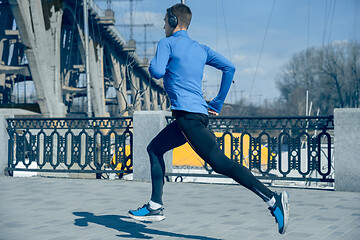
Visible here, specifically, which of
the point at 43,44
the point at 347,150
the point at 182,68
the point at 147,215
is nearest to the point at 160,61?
the point at 182,68

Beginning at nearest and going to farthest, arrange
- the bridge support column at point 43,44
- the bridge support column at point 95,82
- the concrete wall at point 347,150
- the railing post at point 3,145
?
the concrete wall at point 347,150, the railing post at point 3,145, the bridge support column at point 43,44, the bridge support column at point 95,82

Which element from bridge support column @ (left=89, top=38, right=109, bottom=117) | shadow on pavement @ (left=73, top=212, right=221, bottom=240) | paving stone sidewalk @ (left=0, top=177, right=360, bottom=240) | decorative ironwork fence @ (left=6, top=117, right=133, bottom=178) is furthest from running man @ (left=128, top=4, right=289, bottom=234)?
bridge support column @ (left=89, top=38, right=109, bottom=117)

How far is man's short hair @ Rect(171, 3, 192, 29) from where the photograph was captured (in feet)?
13.0

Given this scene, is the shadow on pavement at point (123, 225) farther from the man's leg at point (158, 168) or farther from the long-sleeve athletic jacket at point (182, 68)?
the long-sleeve athletic jacket at point (182, 68)

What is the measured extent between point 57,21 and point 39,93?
6.37 meters

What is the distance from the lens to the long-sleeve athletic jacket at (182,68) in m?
3.83

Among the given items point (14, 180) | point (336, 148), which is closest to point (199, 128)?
point (336, 148)

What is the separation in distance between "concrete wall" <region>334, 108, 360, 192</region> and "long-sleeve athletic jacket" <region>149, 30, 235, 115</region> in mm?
3968

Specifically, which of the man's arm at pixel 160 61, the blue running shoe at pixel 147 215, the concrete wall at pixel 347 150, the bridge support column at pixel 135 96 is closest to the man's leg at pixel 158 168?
the blue running shoe at pixel 147 215

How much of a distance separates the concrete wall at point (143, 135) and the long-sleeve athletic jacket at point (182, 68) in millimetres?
4388

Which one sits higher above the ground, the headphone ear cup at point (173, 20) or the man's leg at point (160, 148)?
the headphone ear cup at point (173, 20)

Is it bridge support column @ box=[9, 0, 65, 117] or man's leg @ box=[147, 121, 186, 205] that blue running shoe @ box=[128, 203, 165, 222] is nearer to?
man's leg @ box=[147, 121, 186, 205]

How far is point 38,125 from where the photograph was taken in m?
9.56

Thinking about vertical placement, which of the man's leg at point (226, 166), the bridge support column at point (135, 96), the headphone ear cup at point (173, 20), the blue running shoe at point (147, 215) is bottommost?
the blue running shoe at point (147, 215)
